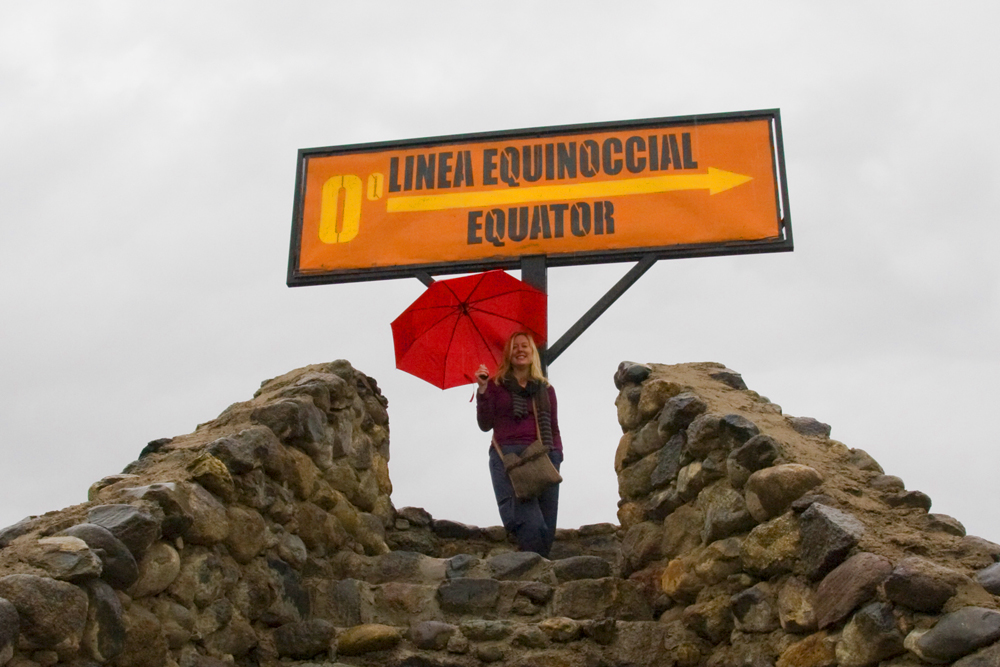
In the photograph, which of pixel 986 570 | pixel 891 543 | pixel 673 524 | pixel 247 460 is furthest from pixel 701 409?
pixel 247 460

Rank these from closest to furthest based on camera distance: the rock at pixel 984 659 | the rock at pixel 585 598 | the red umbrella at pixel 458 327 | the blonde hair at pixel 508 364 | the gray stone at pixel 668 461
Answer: the rock at pixel 984 659 → the rock at pixel 585 598 → the gray stone at pixel 668 461 → the blonde hair at pixel 508 364 → the red umbrella at pixel 458 327

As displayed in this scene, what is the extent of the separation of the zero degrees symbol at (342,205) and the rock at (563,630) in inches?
160

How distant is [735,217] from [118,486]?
466cm

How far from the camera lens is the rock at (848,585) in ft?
12.1

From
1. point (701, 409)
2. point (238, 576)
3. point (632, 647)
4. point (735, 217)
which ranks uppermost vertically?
point (735, 217)

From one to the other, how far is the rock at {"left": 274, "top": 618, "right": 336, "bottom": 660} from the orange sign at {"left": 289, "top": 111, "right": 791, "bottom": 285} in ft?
11.5

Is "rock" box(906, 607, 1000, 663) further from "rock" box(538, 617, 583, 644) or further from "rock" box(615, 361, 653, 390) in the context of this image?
"rock" box(615, 361, 653, 390)

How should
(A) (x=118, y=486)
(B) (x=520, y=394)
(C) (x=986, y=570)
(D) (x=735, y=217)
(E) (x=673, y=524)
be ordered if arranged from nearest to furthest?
1. (C) (x=986, y=570)
2. (A) (x=118, y=486)
3. (E) (x=673, y=524)
4. (B) (x=520, y=394)
5. (D) (x=735, y=217)

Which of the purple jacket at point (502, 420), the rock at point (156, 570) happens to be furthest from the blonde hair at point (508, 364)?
the rock at point (156, 570)

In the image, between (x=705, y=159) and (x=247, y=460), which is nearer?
(x=247, y=460)

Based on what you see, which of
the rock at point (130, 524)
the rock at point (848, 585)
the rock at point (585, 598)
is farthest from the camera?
the rock at point (585, 598)

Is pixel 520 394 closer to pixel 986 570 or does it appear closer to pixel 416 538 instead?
pixel 416 538

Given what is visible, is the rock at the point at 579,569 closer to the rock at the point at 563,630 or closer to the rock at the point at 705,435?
the rock at the point at 563,630

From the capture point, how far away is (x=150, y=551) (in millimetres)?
4047
